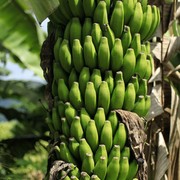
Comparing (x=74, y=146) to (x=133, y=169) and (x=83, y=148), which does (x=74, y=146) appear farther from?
(x=133, y=169)

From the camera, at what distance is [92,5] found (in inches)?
66.5

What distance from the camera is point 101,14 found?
1666 mm

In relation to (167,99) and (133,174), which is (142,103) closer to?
(133,174)

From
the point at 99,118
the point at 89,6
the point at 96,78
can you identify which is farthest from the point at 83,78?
the point at 89,6

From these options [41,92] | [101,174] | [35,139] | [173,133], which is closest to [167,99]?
[173,133]

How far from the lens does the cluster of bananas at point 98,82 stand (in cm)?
159

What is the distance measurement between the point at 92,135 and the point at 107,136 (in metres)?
0.05

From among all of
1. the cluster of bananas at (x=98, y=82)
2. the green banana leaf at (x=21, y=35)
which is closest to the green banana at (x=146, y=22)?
the cluster of bananas at (x=98, y=82)

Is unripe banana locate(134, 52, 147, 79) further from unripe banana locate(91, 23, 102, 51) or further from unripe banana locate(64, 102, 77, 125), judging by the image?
unripe banana locate(64, 102, 77, 125)

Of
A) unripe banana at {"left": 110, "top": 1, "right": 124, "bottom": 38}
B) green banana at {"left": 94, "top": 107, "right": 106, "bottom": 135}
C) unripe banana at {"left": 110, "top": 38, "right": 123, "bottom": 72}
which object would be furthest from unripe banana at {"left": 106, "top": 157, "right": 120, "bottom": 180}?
unripe banana at {"left": 110, "top": 1, "right": 124, "bottom": 38}

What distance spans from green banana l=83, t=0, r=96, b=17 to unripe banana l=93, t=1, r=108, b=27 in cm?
2

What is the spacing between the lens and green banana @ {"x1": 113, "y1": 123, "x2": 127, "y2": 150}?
1595 millimetres

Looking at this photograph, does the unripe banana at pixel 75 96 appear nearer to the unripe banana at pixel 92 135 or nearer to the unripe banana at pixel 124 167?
the unripe banana at pixel 92 135

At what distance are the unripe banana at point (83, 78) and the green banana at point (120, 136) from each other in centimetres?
18
